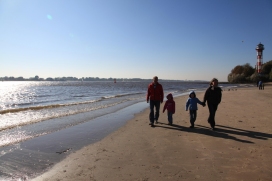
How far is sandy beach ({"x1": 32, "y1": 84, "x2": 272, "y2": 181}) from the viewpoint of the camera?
366cm

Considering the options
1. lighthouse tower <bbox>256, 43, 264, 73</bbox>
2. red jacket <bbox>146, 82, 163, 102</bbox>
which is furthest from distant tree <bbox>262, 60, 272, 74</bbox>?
red jacket <bbox>146, 82, 163, 102</bbox>

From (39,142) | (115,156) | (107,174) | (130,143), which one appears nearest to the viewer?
(107,174)

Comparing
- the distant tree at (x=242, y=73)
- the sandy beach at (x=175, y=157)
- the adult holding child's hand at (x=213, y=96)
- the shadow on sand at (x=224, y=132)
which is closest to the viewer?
the sandy beach at (x=175, y=157)

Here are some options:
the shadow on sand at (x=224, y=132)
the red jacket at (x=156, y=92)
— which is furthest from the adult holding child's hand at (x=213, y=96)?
the red jacket at (x=156, y=92)

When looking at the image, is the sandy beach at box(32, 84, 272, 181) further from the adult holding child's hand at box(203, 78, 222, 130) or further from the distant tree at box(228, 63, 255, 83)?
the distant tree at box(228, 63, 255, 83)

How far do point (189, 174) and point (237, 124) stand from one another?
5164 millimetres

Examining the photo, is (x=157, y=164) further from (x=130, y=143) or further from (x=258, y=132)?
(x=258, y=132)

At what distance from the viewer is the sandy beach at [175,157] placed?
12.0 ft

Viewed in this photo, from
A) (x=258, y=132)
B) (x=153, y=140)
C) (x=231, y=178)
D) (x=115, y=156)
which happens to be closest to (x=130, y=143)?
(x=153, y=140)

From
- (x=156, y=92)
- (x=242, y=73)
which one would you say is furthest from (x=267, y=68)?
(x=156, y=92)

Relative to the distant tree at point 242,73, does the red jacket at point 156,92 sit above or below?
below

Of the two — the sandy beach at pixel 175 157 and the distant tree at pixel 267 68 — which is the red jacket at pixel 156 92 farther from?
the distant tree at pixel 267 68

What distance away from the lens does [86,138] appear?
668 centimetres

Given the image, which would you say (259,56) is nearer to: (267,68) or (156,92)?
(267,68)
